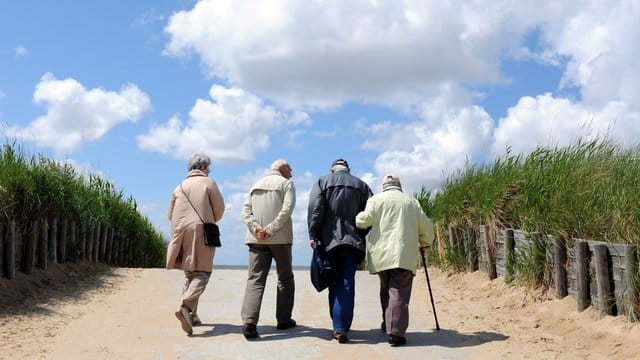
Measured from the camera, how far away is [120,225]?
19.0 m

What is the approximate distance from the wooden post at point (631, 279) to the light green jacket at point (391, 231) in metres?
2.37

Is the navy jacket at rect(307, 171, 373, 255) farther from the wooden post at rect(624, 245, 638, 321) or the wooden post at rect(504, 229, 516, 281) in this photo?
the wooden post at rect(504, 229, 516, 281)

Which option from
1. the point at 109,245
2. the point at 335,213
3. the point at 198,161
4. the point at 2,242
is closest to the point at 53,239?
the point at 2,242

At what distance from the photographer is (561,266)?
32.3 ft

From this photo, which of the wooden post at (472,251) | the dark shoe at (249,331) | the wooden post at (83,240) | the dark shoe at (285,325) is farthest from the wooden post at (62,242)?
the wooden post at (472,251)

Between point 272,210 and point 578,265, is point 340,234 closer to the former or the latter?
point 272,210

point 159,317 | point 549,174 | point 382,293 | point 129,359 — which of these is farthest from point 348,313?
point 549,174

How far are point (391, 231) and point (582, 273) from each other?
2728 mm

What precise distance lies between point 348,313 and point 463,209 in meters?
6.66

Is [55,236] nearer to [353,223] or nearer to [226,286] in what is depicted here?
[226,286]

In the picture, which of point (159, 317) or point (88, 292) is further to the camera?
point (88, 292)

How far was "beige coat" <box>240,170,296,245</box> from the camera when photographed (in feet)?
28.1

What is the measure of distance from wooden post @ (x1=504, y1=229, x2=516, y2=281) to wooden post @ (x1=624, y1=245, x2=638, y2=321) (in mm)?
3301

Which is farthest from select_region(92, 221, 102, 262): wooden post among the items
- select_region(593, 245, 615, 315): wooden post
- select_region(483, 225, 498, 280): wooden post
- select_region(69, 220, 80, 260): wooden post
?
select_region(593, 245, 615, 315): wooden post
